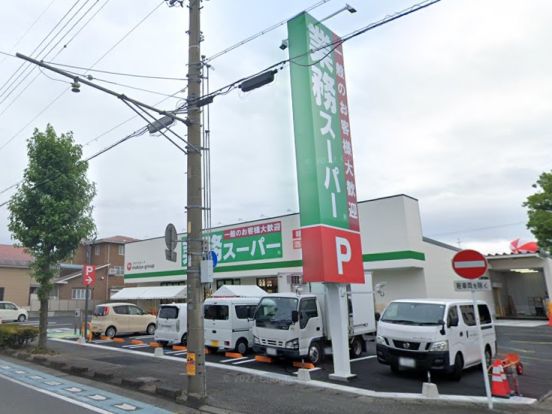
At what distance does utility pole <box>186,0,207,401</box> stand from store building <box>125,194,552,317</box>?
6.87 meters

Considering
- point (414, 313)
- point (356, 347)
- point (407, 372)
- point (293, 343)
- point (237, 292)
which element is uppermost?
point (237, 292)

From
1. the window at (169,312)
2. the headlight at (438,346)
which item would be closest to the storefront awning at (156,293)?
the window at (169,312)

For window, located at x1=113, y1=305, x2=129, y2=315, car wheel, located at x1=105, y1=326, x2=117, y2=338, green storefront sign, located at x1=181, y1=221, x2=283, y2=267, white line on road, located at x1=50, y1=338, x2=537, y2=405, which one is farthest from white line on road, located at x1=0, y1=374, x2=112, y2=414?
green storefront sign, located at x1=181, y1=221, x2=283, y2=267

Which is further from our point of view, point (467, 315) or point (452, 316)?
point (467, 315)

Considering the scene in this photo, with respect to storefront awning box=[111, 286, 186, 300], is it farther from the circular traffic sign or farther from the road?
the circular traffic sign

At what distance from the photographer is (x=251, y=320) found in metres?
14.6

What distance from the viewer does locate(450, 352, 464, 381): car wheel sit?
961 cm

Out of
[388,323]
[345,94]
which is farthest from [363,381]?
[345,94]

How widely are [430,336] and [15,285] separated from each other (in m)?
41.7

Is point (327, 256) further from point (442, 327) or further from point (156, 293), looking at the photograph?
point (156, 293)

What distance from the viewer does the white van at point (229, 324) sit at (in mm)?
14070

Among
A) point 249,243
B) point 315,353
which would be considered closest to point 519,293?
point 249,243

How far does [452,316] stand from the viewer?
1003 cm

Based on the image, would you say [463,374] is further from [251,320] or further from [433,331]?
[251,320]
